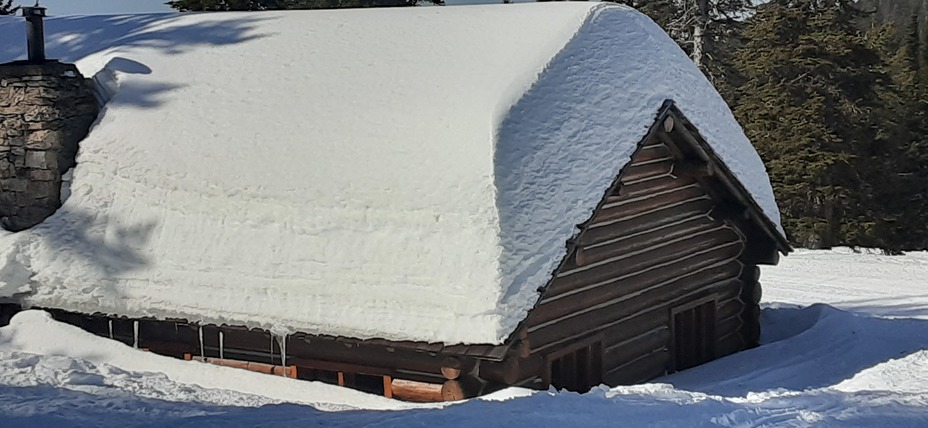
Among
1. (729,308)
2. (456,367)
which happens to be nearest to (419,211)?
(456,367)

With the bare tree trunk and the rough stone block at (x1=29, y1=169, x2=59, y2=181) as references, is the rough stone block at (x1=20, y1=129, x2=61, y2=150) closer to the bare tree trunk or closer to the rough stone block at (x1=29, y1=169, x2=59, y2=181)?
the rough stone block at (x1=29, y1=169, x2=59, y2=181)

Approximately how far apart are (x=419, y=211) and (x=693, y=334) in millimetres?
5005

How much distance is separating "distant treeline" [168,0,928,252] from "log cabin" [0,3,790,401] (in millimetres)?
16232

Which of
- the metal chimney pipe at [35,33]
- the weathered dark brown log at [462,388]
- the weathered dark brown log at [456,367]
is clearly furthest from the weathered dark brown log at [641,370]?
the metal chimney pipe at [35,33]

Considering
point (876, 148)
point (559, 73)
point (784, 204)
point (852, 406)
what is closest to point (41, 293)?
point (559, 73)

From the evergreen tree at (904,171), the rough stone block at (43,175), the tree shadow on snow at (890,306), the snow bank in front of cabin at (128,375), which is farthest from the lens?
the evergreen tree at (904,171)

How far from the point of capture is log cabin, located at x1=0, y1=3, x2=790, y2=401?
9.62m

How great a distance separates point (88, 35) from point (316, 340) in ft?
20.6

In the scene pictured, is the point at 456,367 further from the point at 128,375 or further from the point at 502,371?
the point at 128,375

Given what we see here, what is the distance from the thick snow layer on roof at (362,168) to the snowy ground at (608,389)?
62 cm

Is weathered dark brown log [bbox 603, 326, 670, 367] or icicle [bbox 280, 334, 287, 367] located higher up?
icicle [bbox 280, 334, 287, 367]

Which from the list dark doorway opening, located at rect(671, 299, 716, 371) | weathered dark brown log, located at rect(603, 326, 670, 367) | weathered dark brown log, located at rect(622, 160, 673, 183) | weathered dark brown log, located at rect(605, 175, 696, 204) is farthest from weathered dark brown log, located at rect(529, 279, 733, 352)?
weathered dark brown log, located at rect(622, 160, 673, 183)

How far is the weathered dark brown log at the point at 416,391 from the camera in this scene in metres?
9.73

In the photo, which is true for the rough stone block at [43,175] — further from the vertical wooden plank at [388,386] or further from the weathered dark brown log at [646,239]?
the weathered dark brown log at [646,239]
